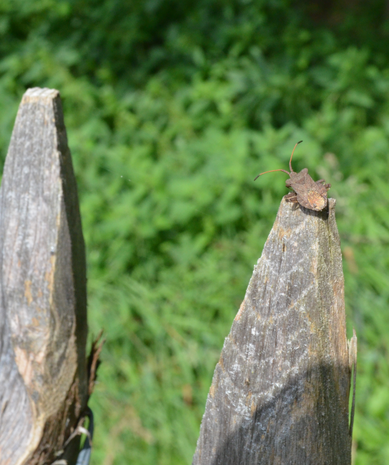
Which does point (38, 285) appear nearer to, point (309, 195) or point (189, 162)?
point (309, 195)

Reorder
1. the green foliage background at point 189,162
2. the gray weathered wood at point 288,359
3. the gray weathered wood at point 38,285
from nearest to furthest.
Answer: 1. the gray weathered wood at point 288,359
2. the gray weathered wood at point 38,285
3. the green foliage background at point 189,162

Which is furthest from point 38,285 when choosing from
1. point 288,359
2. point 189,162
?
point 189,162

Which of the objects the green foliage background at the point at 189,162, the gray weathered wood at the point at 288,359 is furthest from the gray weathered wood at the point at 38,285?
the green foliage background at the point at 189,162

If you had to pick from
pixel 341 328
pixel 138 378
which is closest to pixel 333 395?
pixel 341 328

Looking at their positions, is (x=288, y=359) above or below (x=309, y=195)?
below

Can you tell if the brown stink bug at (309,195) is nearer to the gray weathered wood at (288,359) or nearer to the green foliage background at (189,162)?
the gray weathered wood at (288,359)

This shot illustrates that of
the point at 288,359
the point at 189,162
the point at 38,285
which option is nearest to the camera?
the point at 288,359
